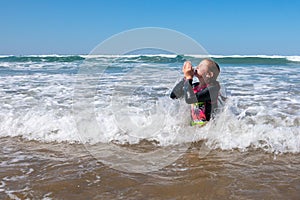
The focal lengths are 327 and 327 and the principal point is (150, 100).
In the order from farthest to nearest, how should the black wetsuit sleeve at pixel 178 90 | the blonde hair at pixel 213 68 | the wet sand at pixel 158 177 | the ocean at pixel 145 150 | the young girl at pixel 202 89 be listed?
the black wetsuit sleeve at pixel 178 90
the blonde hair at pixel 213 68
the young girl at pixel 202 89
the ocean at pixel 145 150
the wet sand at pixel 158 177

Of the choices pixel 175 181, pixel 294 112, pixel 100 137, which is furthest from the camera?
pixel 294 112

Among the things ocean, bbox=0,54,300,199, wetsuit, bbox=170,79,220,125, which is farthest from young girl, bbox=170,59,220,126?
ocean, bbox=0,54,300,199

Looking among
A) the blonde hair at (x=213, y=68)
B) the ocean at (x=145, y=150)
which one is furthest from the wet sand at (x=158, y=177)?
the blonde hair at (x=213, y=68)

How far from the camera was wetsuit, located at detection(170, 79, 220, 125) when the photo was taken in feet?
12.4

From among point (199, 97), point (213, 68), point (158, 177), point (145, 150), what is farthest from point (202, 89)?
point (158, 177)

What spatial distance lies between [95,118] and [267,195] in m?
3.27

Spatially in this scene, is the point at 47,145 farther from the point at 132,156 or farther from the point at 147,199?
the point at 147,199

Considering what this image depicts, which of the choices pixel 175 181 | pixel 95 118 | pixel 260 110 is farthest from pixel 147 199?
pixel 260 110

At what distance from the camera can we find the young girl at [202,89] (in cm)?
372

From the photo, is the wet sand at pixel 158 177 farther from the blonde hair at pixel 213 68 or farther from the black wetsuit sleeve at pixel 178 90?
the blonde hair at pixel 213 68

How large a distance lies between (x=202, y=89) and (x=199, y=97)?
117 millimetres

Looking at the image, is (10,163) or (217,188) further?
(10,163)

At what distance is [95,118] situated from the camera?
521 cm

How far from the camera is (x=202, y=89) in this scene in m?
3.93
